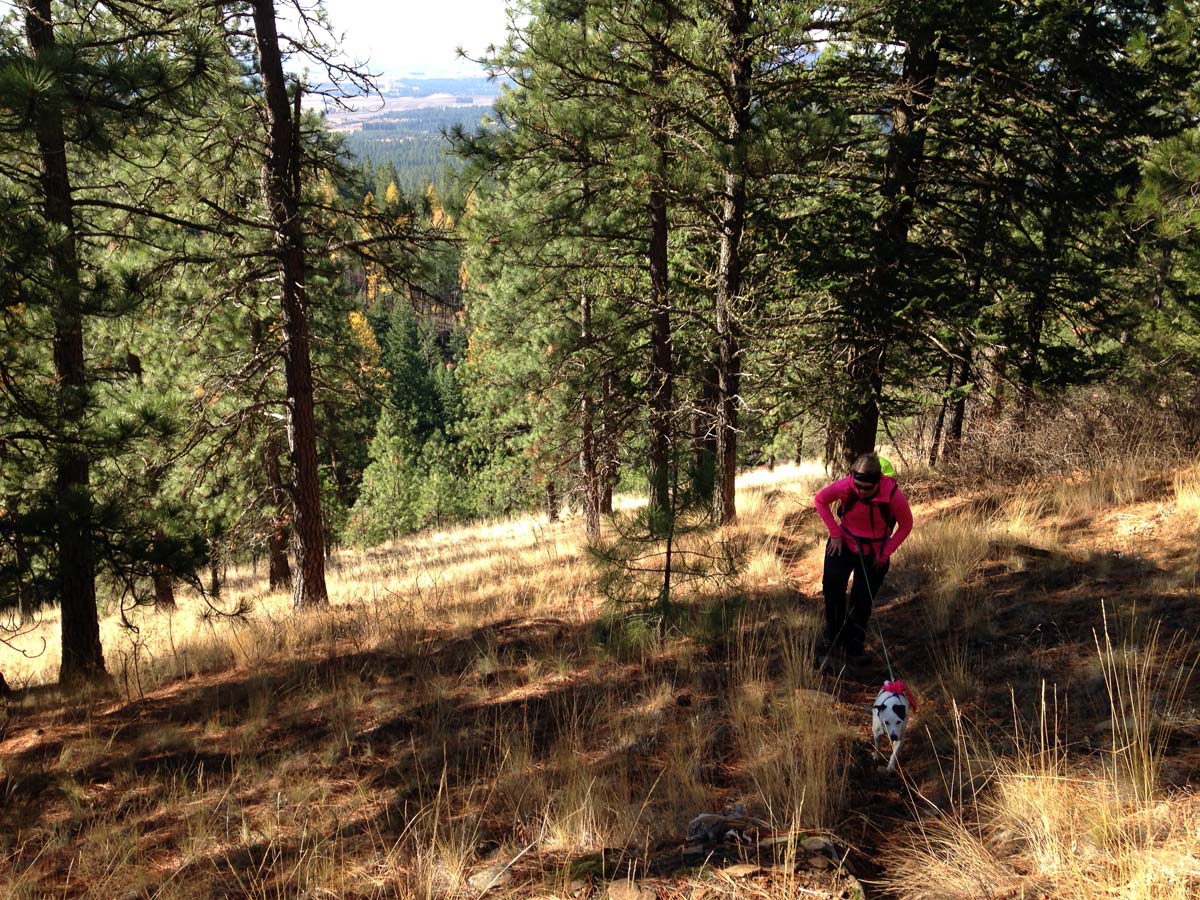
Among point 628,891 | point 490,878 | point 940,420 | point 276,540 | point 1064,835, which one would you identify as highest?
point 940,420

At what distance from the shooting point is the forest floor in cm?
299

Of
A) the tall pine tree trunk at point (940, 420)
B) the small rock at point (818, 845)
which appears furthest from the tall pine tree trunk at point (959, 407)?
the small rock at point (818, 845)

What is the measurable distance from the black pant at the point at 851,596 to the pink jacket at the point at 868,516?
0.10 meters

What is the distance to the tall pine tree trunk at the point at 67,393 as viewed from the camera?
5.46 m

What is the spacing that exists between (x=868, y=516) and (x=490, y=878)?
3.20 meters

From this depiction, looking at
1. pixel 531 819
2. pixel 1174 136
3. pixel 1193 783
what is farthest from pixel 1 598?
pixel 1174 136

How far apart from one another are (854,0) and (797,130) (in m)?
1.58

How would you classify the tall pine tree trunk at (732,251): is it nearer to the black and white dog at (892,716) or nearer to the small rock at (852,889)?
the black and white dog at (892,716)

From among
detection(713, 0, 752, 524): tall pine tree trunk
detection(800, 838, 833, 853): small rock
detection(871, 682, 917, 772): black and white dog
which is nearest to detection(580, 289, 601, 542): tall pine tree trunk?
detection(713, 0, 752, 524): tall pine tree trunk

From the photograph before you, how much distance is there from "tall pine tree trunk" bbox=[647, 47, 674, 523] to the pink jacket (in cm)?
381

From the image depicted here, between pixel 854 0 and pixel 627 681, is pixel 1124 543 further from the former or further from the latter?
pixel 854 0

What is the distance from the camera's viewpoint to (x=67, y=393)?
5.97m

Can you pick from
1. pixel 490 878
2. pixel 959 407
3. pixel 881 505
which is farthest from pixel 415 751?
pixel 959 407

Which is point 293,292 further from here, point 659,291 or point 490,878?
point 490,878
